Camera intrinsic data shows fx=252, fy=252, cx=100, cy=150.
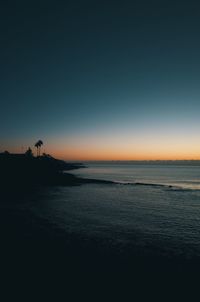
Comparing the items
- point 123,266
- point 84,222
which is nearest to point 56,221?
point 84,222

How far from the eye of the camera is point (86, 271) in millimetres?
17859

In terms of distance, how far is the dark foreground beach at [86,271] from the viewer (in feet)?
49.1

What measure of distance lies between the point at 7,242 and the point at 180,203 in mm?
36746

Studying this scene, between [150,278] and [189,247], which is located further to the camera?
[189,247]

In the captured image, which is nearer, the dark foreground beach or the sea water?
the dark foreground beach

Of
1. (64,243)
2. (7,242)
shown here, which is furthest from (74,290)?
(7,242)

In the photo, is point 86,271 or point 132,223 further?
point 132,223

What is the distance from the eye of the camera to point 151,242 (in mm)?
24969

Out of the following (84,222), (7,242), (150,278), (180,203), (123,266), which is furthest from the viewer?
(180,203)

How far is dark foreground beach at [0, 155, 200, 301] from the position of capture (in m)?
15.0

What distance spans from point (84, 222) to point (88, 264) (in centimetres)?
1383

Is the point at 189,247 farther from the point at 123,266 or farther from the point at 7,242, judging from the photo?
the point at 7,242

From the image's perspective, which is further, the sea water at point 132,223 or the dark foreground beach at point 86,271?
the sea water at point 132,223

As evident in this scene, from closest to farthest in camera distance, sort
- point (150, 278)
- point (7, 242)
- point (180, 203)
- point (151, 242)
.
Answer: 1. point (150, 278)
2. point (7, 242)
3. point (151, 242)
4. point (180, 203)
